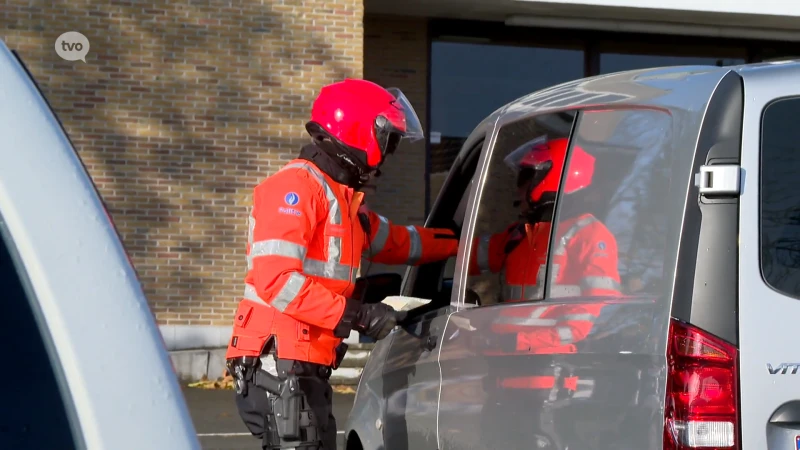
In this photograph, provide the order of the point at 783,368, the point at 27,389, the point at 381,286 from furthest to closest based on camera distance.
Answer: the point at 381,286 → the point at 783,368 → the point at 27,389

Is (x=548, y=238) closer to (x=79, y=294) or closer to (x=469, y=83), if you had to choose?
(x=79, y=294)

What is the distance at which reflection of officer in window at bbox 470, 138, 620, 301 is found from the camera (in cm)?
272

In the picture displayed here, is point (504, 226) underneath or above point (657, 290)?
above

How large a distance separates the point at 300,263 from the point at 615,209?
45.5 inches

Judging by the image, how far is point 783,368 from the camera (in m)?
2.36

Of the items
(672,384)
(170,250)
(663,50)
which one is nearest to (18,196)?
(672,384)

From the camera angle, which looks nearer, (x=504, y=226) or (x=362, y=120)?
(x=504, y=226)

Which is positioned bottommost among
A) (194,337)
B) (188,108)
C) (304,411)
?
(194,337)

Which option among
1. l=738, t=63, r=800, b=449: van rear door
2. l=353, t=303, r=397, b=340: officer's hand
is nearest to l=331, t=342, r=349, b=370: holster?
l=353, t=303, r=397, b=340: officer's hand

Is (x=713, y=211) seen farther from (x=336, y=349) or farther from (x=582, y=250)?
(x=336, y=349)

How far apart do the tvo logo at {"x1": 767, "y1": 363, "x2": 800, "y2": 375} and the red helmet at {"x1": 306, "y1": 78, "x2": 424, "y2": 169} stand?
169 centimetres

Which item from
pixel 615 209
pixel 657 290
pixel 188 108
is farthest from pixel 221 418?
pixel 657 290

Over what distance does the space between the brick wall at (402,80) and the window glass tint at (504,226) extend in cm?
1077

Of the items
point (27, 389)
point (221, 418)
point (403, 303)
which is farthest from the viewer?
point (221, 418)
